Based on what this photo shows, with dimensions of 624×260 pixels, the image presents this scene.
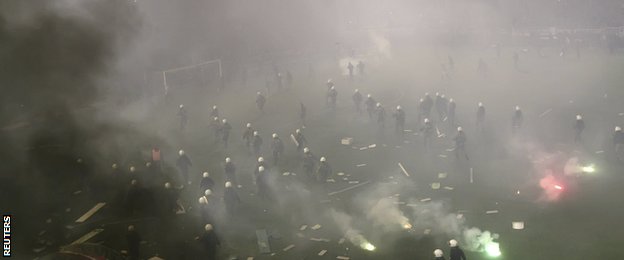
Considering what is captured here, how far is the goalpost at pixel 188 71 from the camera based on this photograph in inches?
1241

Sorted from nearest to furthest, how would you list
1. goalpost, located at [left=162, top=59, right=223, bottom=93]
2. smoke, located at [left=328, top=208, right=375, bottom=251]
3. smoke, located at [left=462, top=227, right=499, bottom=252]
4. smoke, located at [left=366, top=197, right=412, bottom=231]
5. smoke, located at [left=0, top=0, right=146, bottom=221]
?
smoke, located at [left=462, top=227, right=499, bottom=252] < smoke, located at [left=328, top=208, right=375, bottom=251] < smoke, located at [left=366, top=197, right=412, bottom=231] < smoke, located at [left=0, top=0, right=146, bottom=221] < goalpost, located at [left=162, top=59, right=223, bottom=93]

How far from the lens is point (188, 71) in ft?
109

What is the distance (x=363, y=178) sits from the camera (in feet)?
59.2

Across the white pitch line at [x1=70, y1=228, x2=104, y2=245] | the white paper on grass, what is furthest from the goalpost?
the white paper on grass

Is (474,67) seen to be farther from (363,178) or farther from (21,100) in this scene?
(21,100)

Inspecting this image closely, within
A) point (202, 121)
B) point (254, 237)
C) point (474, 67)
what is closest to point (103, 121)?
point (202, 121)

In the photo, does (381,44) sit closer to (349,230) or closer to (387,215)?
(387,215)

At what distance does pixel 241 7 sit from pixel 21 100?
2223 centimetres

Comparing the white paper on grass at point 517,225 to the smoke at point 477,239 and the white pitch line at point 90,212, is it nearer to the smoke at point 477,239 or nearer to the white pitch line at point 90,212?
the smoke at point 477,239

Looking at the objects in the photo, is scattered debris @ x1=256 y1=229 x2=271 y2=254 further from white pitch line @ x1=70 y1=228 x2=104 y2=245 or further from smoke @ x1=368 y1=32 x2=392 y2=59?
smoke @ x1=368 y1=32 x2=392 y2=59

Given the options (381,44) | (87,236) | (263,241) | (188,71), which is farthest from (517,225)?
(381,44)

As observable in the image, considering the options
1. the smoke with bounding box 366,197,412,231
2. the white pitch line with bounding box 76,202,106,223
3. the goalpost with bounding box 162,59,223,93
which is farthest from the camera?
the goalpost with bounding box 162,59,223,93

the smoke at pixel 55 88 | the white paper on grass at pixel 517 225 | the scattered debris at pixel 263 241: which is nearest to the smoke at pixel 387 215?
the white paper on grass at pixel 517 225

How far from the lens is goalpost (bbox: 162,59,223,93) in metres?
31.5
